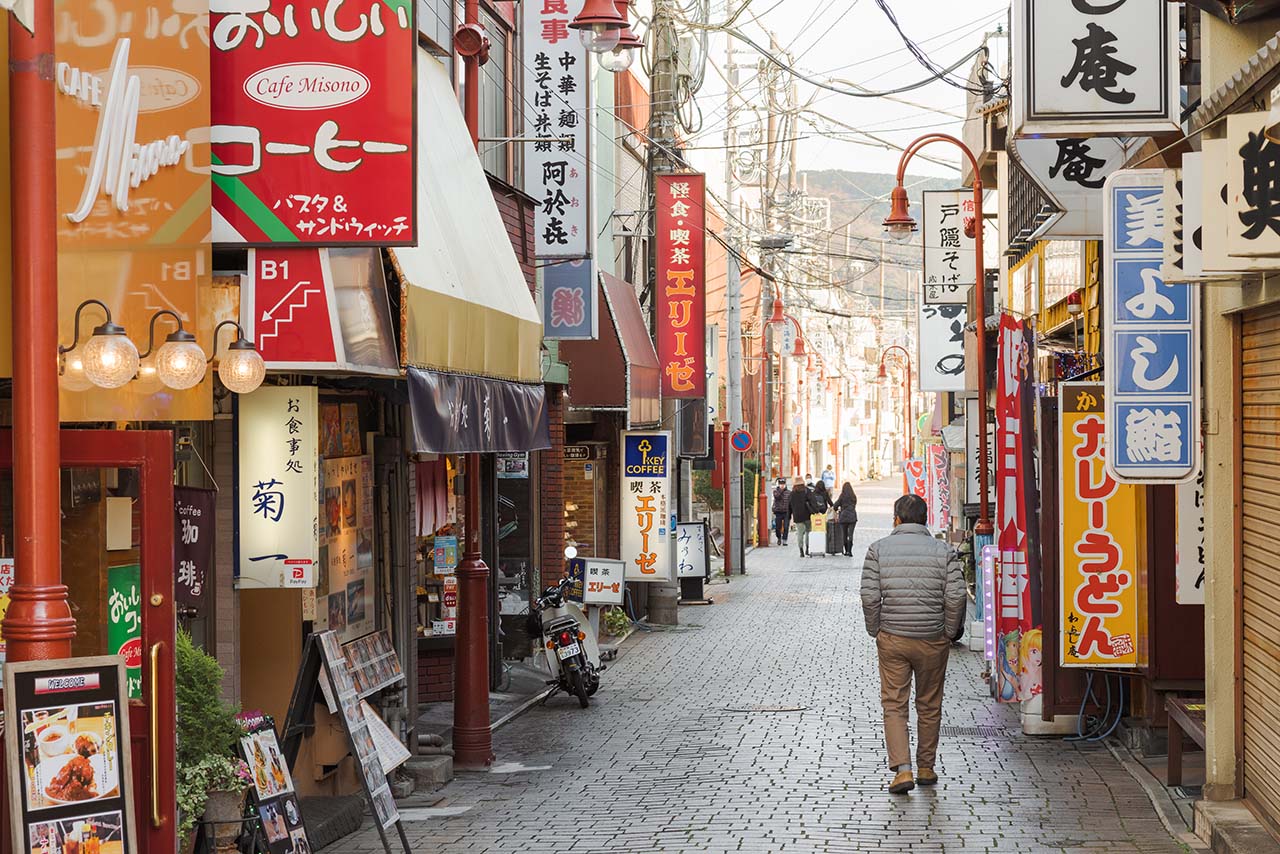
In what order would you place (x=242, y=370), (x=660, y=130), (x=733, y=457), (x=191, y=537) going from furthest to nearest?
(x=733, y=457), (x=660, y=130), (x=191, y=537), (x=242, y=370)

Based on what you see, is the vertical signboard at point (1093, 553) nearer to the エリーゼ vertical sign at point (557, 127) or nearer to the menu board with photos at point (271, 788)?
the menu board with photos at point (271, 788)

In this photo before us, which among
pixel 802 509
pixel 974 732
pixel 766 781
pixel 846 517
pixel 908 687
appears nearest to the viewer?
pixel 908 687

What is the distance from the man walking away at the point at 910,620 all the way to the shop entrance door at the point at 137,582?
598cm

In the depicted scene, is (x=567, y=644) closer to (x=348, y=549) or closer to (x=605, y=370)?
(x=348, y=549)

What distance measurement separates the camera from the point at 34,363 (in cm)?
626

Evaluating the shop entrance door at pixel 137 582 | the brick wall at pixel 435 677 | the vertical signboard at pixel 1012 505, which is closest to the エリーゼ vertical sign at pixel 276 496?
the shop entrance door at pixel 137 582

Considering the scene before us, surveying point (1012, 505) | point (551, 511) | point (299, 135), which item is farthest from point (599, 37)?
point (551, 511)

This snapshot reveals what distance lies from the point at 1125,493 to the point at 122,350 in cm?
857

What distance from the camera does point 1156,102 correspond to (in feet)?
33.0

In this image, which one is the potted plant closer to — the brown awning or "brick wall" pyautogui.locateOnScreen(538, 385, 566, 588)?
"brick wall" pyautogui.locateOnScreen(538, 385, 566, 588)

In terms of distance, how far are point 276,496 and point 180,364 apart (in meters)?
2.54

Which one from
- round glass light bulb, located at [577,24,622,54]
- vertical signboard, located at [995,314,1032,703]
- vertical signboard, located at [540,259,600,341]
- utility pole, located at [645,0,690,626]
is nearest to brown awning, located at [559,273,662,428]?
vertical signboard, located at [540,259,600,341]

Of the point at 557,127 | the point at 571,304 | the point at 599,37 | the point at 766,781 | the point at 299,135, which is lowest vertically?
the point at 766,781

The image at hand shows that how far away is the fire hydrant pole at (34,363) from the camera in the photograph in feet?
20.6
